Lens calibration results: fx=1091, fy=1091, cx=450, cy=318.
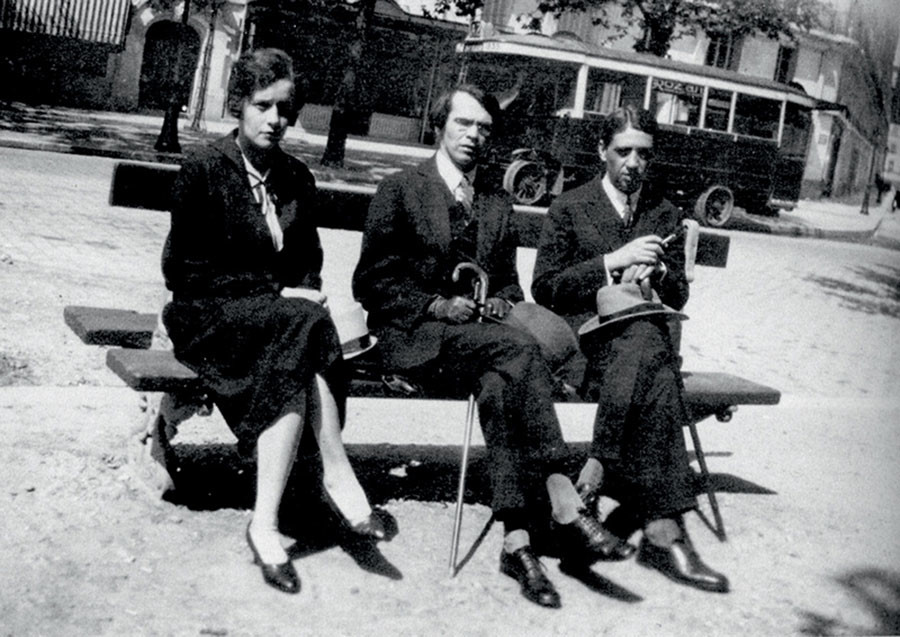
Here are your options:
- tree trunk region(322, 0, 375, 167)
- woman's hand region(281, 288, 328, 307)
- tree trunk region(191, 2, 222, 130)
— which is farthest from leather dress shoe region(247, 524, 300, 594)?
tree trunk region(191, 2, 222, 130)

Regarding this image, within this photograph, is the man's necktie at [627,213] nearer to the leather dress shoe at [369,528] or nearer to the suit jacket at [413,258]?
the suit jacket at [413,258]

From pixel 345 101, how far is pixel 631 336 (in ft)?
51.5

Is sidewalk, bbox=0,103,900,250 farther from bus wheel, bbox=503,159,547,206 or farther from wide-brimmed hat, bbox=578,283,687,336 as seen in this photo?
wide-brimmed hat, bbox=578,283,687,336

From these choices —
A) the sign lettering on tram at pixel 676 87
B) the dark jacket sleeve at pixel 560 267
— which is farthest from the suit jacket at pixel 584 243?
the sign lettering on tram at pixel 676 87

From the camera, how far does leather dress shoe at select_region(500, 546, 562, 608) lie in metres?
3.39

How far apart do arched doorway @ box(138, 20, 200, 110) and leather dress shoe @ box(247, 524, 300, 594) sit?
27.9 meters

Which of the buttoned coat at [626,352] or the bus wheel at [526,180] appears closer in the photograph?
the buttoned coat at [626,352]

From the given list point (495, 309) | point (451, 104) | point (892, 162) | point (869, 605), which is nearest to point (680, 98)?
point (451, 104)

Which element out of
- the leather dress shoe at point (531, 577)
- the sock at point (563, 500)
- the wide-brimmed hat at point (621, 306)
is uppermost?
the wide-brimmed hat at point (621, 306)

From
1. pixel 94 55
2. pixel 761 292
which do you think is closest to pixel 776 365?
pixel 761 292

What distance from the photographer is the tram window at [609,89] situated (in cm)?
1928

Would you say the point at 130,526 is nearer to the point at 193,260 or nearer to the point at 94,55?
the point at 193,260

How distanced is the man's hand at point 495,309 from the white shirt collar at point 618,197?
79 centimetres

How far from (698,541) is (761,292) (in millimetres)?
8218
